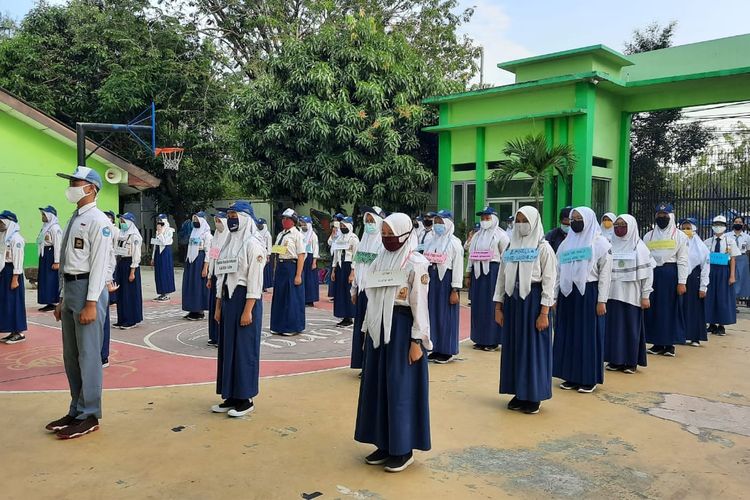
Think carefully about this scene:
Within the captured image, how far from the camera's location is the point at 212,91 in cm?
2186

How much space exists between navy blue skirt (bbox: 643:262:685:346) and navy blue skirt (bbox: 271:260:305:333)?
5042mm

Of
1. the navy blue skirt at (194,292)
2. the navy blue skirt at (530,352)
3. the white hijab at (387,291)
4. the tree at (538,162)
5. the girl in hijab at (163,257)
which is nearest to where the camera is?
the white hijab at (387,291)

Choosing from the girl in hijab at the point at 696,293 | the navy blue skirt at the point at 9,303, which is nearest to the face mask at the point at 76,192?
the navy blue skirt at the point at 9,303

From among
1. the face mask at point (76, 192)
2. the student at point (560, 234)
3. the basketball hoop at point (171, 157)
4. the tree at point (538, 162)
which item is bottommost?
the student at point (560, 234)

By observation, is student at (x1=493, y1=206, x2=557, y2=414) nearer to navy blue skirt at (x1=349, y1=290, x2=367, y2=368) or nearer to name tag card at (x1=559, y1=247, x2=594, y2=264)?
name tag card at (x1=559, y1=247, x2=594, y2=264)

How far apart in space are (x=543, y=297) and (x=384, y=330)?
6.45 feet

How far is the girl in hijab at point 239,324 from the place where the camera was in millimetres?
5457

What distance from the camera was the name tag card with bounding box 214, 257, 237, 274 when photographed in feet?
18.1

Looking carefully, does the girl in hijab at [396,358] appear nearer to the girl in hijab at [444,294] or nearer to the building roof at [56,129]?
the girl in hijab at [444,294]

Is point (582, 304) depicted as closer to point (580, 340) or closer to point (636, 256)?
point (580, 340)

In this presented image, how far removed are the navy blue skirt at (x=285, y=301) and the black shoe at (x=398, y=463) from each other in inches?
212

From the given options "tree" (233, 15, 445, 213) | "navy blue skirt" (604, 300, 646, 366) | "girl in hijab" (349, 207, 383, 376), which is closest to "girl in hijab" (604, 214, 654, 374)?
"navy blue skirt" (604, 300, 646, 366)

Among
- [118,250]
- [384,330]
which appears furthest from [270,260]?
[384,330]

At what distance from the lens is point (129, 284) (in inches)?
391
